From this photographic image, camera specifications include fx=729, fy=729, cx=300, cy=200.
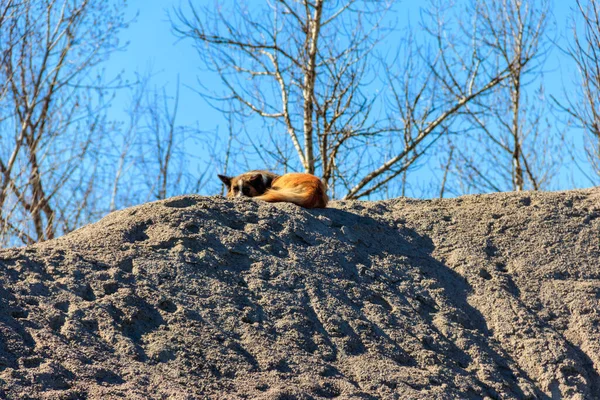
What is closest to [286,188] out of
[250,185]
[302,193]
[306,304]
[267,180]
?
[302,193]

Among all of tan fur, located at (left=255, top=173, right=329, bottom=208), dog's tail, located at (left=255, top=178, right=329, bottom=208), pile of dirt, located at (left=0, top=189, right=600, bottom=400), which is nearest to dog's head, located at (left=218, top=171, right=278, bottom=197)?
tan fur, located at (left=255, top=173, right=329, bottom=208)

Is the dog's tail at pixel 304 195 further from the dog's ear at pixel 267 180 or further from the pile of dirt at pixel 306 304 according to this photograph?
the dog's ear at pixel 267 180

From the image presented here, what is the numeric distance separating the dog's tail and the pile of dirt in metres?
0.17

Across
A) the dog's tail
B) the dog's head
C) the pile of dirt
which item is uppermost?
the dog's head

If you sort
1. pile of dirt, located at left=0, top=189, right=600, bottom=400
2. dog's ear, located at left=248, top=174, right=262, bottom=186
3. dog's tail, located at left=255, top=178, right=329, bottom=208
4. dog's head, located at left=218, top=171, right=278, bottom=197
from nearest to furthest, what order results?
pile of dirt, located at left=0, top=189, right=600, bottom=400 < dog's tail, located at left=255, top=178, right=329, bottom=208 < dog's head, located at left=218, top=171, right=278, bottom=197 < dog's ear, located at left=248, top=174, right=262, bottom=186

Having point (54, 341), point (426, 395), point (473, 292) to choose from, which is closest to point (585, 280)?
point (473, 292)

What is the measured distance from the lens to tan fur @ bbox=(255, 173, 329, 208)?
6.41 m

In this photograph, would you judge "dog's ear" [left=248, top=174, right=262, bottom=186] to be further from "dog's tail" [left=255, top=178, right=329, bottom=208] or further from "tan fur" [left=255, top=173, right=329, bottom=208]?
"dog's tail" [left=255, top=178, right=329, bottom=208]

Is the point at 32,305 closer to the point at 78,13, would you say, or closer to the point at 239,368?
the point at 239,368

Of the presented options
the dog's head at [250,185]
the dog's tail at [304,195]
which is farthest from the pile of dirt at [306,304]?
the dog's head at [250,185]

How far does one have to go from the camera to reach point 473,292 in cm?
556

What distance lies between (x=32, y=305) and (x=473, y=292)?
10.4 ft

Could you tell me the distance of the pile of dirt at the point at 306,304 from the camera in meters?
4.16

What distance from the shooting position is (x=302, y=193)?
21.5 ft
